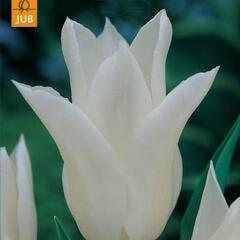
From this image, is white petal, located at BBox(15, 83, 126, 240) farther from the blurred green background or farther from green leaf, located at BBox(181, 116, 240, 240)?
the blurred green background

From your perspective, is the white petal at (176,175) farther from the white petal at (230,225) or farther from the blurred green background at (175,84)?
the blurred green background at (175,84)

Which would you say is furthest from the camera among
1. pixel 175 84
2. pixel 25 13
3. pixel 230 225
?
pixel 175 84

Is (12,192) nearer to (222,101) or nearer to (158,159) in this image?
(158,159)

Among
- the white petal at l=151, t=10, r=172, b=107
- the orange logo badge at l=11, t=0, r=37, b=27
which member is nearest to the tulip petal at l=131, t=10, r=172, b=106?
the white petal at l=151, t=10, r=172, b=107

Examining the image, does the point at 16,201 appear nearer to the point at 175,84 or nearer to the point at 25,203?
the point at 25,203

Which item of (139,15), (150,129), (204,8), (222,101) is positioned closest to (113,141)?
(150,129)

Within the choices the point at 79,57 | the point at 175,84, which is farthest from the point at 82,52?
the point at 175,84

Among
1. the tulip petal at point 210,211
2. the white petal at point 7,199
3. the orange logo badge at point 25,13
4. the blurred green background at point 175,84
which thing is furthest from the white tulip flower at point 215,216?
the blurred green background at point 175,84
